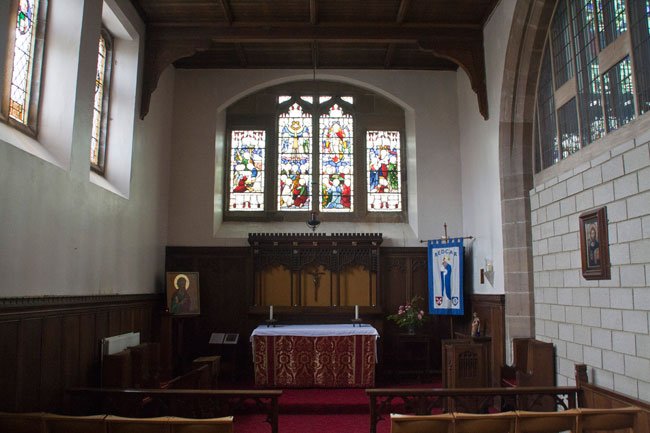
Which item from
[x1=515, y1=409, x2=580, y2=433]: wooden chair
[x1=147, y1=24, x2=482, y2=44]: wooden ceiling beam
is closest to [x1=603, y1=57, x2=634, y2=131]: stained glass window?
[x1=515, y1=409, x2=580, y2=433]: wooden chair

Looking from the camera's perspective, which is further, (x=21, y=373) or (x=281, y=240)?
(x=281, y=240)

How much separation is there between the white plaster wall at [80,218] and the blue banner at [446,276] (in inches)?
177

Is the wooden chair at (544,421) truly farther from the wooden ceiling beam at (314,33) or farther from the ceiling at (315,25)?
the wooden ceiling beam at (314,33)

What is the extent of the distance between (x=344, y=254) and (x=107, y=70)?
470 cm

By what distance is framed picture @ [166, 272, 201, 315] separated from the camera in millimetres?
8414

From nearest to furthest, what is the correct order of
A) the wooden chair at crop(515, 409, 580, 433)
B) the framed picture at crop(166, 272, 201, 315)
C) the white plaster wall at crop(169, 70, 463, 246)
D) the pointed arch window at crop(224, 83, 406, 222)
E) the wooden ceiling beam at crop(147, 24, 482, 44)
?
1. the wooden chair at crop(515, 409, 580, 433)
2. the framed picture at crop(166, 272, 201, 315)
3. the wooden ceiling beam at crop(147, 24, 482, 44)
4. the white plaster wall at crop(169, 70, 463, 246)
5. the pointed arch window at crop(224, 83, 406, 222)

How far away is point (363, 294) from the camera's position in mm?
9633

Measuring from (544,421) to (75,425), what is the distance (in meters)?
3.12

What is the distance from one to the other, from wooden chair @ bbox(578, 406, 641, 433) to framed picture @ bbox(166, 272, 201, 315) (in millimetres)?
5978

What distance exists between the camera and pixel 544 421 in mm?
3805

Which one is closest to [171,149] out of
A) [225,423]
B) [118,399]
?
[118,399]

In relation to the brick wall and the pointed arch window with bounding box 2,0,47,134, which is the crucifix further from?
the pointed arch window with bounding box 2,0,47,134

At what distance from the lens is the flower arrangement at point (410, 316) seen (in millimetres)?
8953

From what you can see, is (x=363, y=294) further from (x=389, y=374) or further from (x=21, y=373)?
(x=21, y=373)
